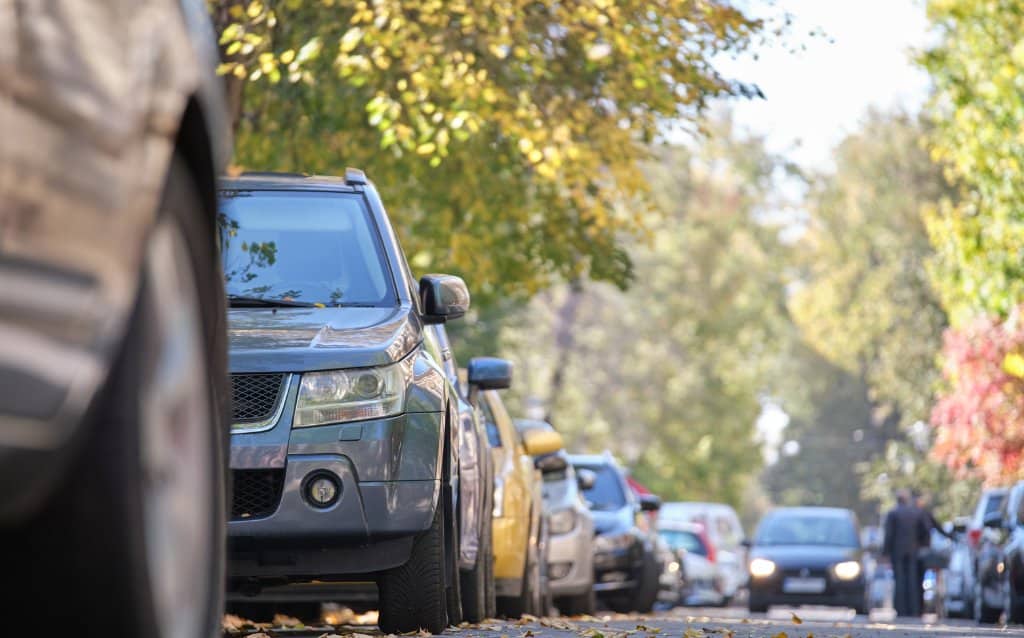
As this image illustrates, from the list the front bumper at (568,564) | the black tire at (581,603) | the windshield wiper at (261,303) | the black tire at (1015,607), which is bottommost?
the black tire at (1015,607)

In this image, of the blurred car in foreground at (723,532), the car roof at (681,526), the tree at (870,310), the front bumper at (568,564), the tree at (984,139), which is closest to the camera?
the front bumper at (568,564)

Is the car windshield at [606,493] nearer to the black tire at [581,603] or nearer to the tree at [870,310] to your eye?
the black tire at [581,603]

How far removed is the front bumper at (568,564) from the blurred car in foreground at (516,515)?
243cm

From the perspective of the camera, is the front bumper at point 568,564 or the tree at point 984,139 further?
the tree at point 984,139

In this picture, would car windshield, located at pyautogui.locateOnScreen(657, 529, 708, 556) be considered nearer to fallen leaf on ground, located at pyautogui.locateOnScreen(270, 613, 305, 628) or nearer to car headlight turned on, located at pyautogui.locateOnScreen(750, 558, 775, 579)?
car headlight turned on, located at pyautogui.locateOnScreen(750, 558, 775, 579)

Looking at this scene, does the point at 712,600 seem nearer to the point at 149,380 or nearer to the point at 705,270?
the point at 705,270

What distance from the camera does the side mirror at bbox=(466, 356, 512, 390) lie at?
1168 cm

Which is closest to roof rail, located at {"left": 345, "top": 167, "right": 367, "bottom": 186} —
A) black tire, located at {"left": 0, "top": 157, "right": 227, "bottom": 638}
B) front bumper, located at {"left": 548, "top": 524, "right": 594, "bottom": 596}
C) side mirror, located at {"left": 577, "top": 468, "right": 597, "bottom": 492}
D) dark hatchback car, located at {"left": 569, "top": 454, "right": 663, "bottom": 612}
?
black tire, located at {"left": 0, "top": 157, "right": 227, "bottom": 638}

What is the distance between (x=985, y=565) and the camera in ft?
80.7

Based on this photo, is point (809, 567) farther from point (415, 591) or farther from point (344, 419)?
point (344, 419)

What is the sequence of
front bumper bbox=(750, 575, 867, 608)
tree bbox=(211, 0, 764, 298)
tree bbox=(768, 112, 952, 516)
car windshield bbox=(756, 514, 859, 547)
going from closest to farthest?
tree bbox=(211, 0, 764, 298), front bumper bbox=(750, 575, 867, 608), car windshield bbox=(756, 514, 859, 547), tree bbox=(768, 112, 952, 516)

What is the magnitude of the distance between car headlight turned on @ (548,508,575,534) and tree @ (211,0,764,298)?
2862 mm

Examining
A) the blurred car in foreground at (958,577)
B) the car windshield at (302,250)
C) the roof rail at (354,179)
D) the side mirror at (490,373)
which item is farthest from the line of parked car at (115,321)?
the blurred car in foreground at (958,577)

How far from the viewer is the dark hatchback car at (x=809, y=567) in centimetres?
3052
